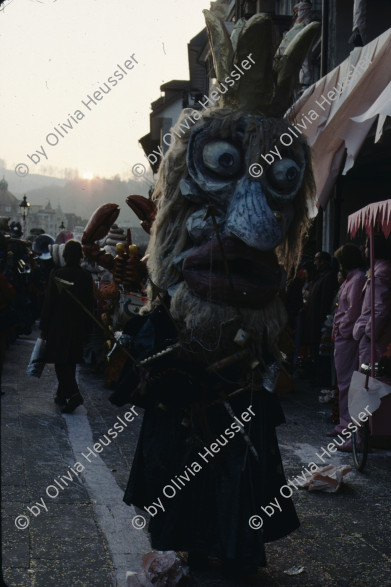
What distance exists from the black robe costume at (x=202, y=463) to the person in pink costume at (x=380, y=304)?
277 centimetres

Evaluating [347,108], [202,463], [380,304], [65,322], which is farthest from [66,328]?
[202,463]

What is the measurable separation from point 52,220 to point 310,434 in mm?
107787

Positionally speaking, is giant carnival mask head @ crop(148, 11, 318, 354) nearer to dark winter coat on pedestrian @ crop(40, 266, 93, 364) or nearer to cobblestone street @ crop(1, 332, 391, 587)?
cobblestone street @ crop(1, 332, 391, 587)

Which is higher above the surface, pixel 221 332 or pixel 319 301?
pixel 221 332

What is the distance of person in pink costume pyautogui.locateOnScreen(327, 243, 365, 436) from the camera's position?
6.90 meters

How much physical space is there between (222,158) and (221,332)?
0.87m

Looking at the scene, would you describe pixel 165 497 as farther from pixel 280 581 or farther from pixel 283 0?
pixel 283 0

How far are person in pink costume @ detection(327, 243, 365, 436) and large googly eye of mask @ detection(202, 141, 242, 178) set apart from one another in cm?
352

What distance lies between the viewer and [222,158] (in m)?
3.62

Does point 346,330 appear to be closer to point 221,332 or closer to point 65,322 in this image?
point 65,322

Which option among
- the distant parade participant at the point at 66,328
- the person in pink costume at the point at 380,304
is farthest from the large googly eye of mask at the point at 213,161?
the distant parade participant at the point at 66,328

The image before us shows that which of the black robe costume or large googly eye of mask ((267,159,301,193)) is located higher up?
large googly eye of mask ((267,159,301,193))

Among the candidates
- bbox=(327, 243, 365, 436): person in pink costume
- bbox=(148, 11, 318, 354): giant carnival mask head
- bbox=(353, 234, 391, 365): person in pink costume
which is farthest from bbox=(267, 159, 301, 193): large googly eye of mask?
bbox=(327, 243, 365, 436): person in pink costume

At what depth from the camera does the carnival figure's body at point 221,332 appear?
3496mm
